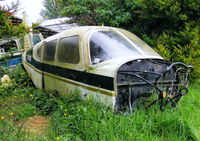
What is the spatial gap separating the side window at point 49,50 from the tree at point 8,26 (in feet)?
4.54

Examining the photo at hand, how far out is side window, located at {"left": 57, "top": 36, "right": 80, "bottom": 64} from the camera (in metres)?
3.66

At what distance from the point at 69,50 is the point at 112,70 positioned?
5.14ft

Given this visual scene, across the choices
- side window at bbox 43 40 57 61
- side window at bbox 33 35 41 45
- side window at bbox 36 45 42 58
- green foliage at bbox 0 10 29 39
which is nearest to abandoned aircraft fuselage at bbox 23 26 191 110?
side window at bbox 43 40 57 61

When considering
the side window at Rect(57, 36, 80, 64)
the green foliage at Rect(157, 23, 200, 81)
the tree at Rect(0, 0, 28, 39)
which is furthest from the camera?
the green foliage at Rect(157, 23, 200, 81)

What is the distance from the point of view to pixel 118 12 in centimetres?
761

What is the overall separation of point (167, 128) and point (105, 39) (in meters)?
1.93

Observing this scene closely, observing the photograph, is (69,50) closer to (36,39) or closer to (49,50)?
(49,50)

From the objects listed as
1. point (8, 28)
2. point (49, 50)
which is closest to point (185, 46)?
point (49, 50)

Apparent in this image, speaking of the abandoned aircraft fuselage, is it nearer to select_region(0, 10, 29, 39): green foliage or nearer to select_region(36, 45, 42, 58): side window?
select_region(0, 10, 29, 39): green foliage

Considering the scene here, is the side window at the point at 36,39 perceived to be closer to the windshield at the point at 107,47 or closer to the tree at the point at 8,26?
the tree at the point at 8,26

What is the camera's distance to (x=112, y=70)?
2707 millimetres

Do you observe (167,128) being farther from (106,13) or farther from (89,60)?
(106,13)

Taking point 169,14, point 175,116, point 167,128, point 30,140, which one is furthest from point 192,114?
point 169,14

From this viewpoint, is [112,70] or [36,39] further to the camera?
[36,39]
